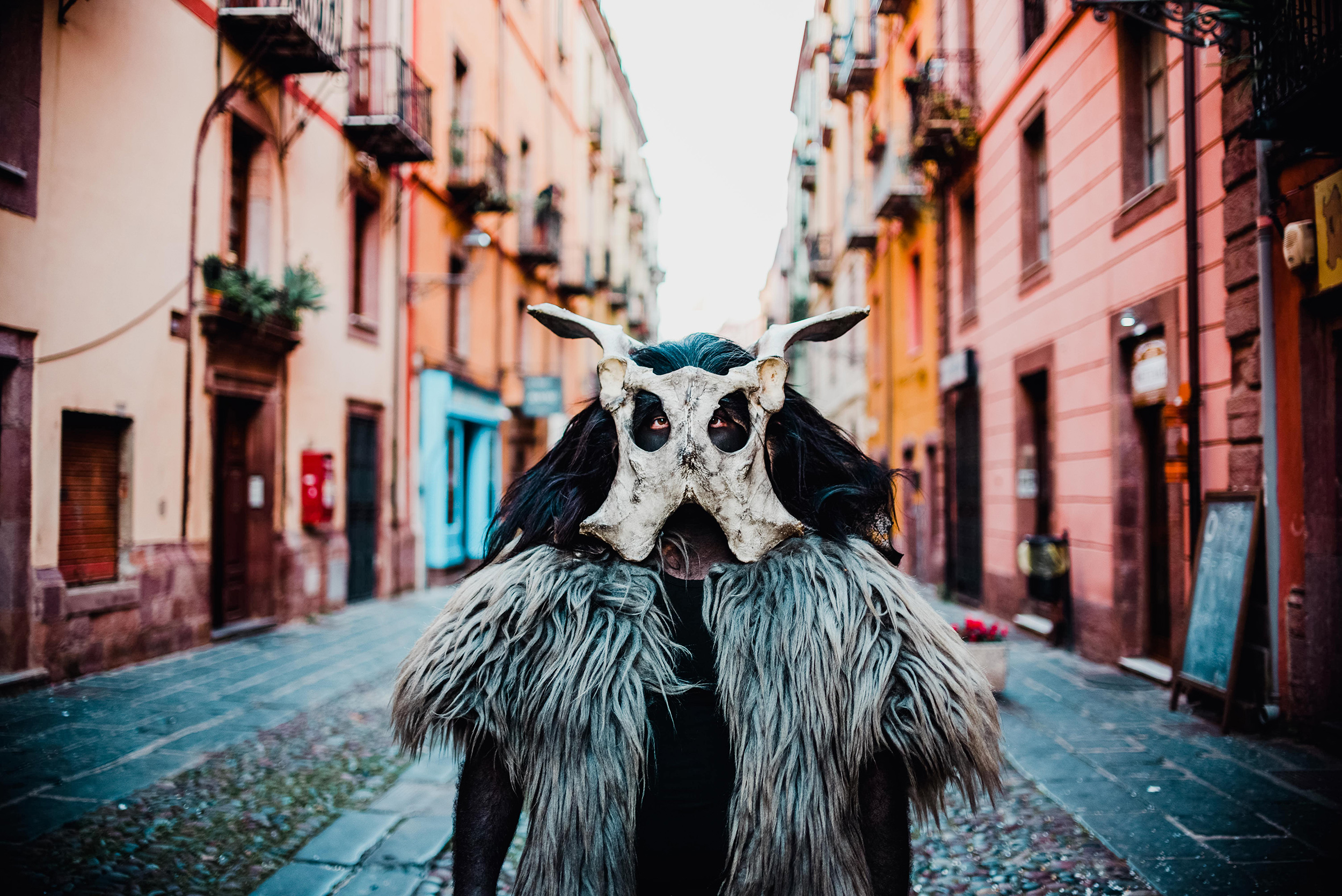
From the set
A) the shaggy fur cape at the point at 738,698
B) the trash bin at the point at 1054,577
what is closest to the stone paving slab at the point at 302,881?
the shaggy fur cape at the point at 738,698

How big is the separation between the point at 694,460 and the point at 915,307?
615 inches

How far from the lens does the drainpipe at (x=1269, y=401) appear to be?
228 inches

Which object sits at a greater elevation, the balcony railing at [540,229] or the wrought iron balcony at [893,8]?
the wrought iron balcony at [893,8]

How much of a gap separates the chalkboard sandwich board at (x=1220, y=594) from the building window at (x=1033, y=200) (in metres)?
4.90

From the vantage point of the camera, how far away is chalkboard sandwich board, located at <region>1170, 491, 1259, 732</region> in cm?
582

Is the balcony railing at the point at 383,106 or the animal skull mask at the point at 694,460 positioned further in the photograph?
the balcony railing at the point at 383,106

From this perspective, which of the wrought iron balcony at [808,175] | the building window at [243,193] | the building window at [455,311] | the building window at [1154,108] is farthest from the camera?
the wrought iron balcony at [808,175]

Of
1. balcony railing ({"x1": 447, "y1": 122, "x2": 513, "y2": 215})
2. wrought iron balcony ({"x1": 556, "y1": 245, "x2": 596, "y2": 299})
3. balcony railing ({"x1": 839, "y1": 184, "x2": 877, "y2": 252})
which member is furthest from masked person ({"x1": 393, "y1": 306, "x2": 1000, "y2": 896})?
wrought iron balcony ({"x1": 556, "y1": 245, "x2": 596, "y2": 299})

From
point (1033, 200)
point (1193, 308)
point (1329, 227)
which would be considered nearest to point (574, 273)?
point (1033, 200)

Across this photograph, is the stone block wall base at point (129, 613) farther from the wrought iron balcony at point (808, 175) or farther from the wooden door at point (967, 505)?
the wrought iron balcony at point (808, 175)

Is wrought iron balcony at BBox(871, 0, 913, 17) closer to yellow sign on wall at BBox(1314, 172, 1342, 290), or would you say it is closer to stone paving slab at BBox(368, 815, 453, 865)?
yellow sign on wall at BBox(1314, 172, 1342, 290)

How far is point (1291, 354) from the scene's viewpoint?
574 cm

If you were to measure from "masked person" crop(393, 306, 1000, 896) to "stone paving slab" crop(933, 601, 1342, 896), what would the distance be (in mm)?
1655

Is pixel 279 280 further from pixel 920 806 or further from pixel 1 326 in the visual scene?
pixel 920 806
